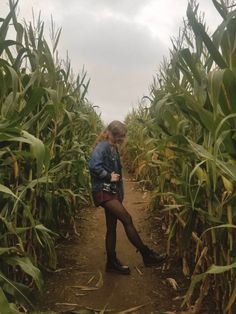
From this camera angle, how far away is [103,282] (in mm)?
3498

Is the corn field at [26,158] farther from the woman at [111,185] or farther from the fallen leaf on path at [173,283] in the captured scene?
the fallen leaf on path at [173,283]

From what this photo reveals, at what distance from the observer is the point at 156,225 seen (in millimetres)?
5215

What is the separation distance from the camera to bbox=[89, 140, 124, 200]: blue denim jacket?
3.62 meters

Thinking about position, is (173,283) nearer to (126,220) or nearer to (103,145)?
(126,220)


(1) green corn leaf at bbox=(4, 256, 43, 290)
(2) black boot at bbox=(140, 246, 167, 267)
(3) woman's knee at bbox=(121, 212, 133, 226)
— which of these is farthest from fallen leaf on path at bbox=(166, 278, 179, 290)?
(1) green corn leaf at bbox=(4, 256, 43, 290)

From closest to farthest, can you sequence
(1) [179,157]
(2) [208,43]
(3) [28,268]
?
(2) [208,43], (3) [28,268], (1) [179,157]

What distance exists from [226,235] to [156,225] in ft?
9.04

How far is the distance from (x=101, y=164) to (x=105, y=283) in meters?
0.98

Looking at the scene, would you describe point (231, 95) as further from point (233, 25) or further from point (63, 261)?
point (63, 261)

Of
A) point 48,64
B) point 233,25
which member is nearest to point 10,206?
point 48,64

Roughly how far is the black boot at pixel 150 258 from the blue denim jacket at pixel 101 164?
602 mm

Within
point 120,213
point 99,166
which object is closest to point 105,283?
point 120,213

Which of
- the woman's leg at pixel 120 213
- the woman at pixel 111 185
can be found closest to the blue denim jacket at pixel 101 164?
the woman at pixel 111 185

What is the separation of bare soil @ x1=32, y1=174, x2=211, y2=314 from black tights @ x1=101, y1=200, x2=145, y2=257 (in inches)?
9.4
